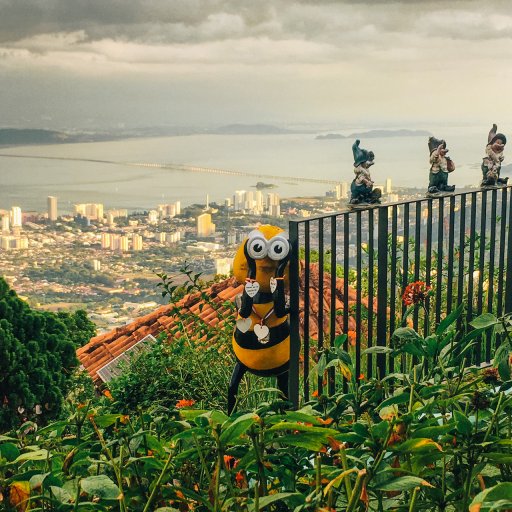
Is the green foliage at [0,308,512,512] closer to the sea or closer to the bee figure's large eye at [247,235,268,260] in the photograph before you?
the bee figure's large eye at [247,235,268,260]

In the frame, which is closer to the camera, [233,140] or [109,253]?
[109,253]

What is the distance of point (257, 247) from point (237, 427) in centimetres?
220

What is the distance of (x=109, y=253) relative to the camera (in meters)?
9.23

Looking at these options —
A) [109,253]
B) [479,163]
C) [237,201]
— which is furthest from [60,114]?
[479,163]

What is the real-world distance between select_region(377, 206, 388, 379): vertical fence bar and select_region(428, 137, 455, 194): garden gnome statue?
45 centimetres

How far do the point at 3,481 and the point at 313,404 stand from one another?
0.55m

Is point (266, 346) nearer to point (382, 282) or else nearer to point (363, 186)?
Result: point (382, 282)

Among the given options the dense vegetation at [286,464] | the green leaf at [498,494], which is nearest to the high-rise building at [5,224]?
the dense vegetation at [286,464]

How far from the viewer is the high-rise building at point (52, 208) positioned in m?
10.7

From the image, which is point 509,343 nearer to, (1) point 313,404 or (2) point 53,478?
(1) point 313,404

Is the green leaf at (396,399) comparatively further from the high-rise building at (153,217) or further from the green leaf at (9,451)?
the high-rise building at (153,217)

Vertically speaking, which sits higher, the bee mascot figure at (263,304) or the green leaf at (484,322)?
the green leaf at (484,322)

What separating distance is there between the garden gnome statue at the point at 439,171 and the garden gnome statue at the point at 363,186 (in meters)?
0.42

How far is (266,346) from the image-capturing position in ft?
11.1
